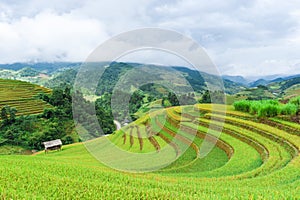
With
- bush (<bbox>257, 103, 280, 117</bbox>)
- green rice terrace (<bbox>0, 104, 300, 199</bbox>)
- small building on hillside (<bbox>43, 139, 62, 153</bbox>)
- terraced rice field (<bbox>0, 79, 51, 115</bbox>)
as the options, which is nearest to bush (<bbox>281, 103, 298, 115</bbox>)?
bush (<bbox>257, 103, 280, 117</bbox>)

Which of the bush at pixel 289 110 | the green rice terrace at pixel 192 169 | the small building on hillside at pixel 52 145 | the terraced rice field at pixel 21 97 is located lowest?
the small building on hillside at pixel 52 145

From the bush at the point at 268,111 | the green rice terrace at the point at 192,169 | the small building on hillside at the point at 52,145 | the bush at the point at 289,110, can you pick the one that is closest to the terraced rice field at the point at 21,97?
the small building on hillside at the point at 52,145

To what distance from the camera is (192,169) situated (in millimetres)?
9258

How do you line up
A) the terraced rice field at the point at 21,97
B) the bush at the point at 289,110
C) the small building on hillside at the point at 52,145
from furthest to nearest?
1. the terraced rice field at the point at 21,97
2. the small building on hillside at the point at 52,145
3. the bush at the point at 289,110

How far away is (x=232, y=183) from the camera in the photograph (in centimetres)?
552

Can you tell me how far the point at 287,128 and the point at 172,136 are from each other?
6438mm

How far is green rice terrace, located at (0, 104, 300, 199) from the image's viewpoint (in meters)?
4.43

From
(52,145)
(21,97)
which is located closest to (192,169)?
(52,145)

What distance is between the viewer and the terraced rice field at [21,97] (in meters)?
38.1

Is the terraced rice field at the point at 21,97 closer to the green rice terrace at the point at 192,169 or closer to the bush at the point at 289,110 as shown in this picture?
the green rice terrace at the point at 192,169

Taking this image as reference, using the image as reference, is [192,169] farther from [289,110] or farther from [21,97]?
[21,97]

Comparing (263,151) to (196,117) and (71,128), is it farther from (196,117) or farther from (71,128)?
(71,128)

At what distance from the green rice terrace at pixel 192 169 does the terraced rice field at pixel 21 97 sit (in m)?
24.6

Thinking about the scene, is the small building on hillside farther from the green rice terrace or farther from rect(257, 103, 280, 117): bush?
rect(257, 103, 280, 117): bush
